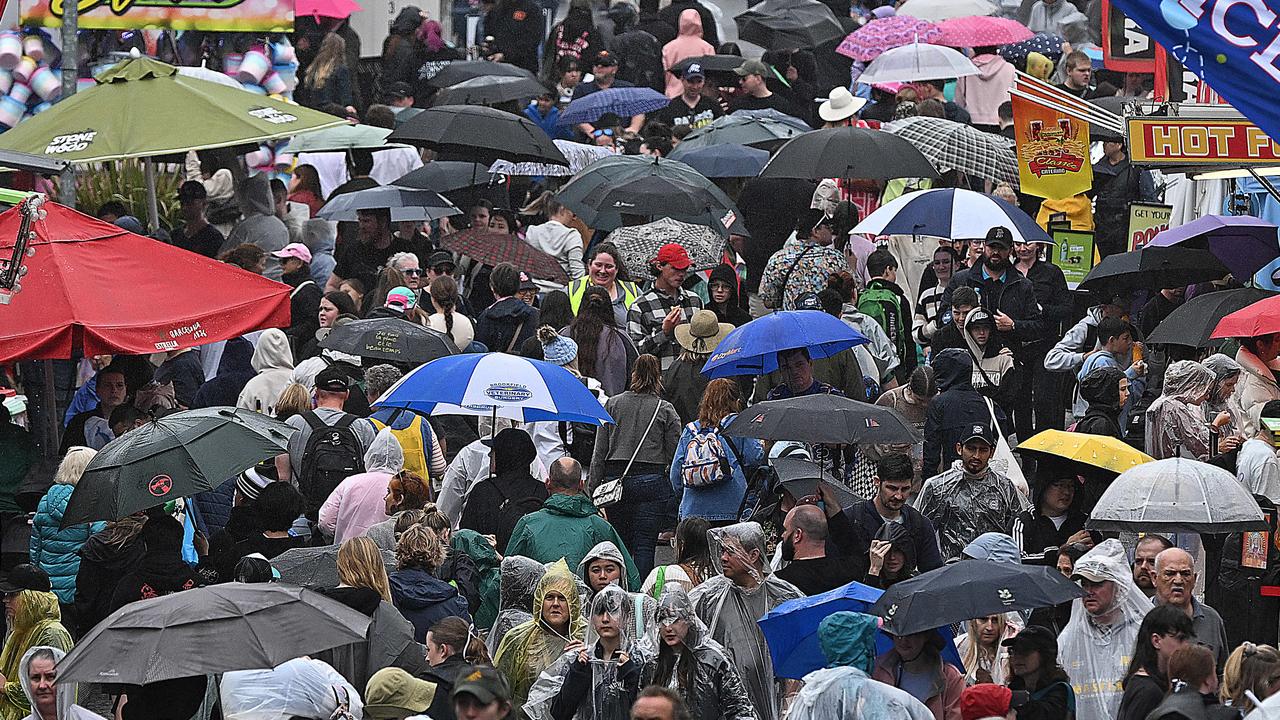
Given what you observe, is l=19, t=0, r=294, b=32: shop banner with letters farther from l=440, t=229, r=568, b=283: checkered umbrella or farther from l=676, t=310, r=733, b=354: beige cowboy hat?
l=676, t=310, r=733, b=354: beige cowboy hat

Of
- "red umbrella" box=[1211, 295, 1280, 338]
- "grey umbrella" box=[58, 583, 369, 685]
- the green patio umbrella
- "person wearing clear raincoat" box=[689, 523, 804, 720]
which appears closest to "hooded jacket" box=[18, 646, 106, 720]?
"grey umbrella" box=[58, 583, 369, 685]

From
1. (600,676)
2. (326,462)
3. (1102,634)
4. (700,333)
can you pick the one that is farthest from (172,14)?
(1102,634)

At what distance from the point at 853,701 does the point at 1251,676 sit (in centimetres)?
176

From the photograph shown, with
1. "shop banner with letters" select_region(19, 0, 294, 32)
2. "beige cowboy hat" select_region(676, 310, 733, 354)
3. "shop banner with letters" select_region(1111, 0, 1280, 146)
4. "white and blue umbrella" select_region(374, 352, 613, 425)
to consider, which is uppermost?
"shop banner with letters" select_region(1111, 0, 1280, 146)

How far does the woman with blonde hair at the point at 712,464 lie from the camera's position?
12555 millimetres

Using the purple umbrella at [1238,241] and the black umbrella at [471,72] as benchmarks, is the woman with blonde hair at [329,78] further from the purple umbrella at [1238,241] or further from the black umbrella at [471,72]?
the purple umbrella at [1238,241]

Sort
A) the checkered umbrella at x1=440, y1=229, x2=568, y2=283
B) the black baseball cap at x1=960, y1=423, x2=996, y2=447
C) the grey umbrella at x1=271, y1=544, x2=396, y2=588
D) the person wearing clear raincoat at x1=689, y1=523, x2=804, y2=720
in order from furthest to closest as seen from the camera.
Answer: the checkered umbrella at x1=440, y1=229, x2=568, y2=283
the black baseball cap at x1=960, y1=423, x2=996, y2=447
the grey umbrella at x1=271, y1=544, x2=396, y2=588
the person wearing clear raincoat at x1=689, y1=523, x2=804, y2=720

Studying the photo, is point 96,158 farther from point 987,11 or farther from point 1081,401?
point 987,11

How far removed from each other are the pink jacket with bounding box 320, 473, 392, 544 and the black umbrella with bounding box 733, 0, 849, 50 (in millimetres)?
14678

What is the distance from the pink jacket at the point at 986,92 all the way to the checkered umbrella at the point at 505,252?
7559mm

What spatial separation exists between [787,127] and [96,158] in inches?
314

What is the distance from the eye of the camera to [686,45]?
2545 centimetres

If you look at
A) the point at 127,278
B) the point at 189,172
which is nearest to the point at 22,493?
the point at 127,278

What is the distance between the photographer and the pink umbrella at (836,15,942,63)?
2469 cm
